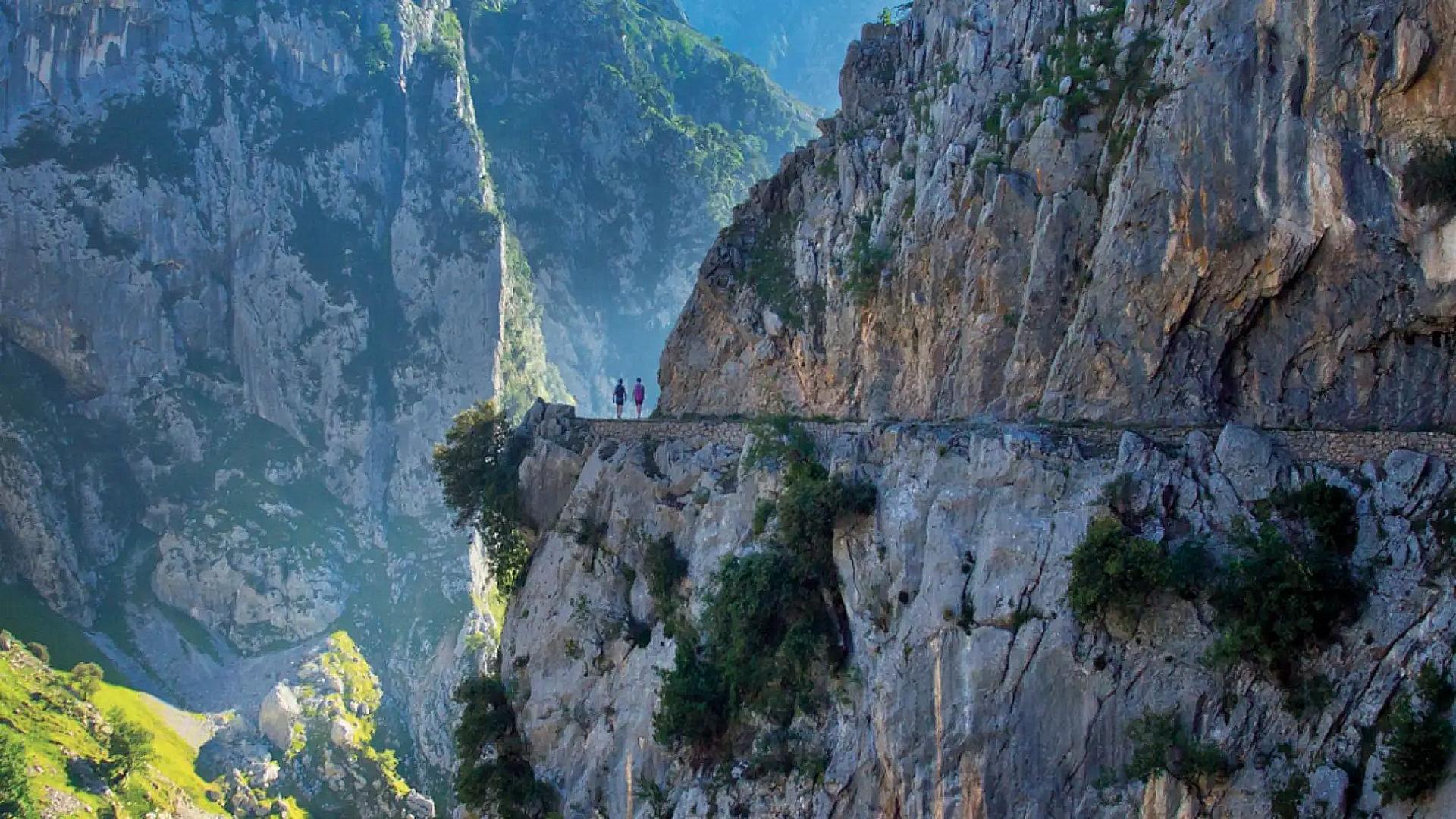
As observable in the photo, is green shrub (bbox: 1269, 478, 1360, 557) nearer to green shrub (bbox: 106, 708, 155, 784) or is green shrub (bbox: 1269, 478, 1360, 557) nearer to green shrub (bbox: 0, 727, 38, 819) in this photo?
green shrub (bbox: 0, 727, 38, 819)

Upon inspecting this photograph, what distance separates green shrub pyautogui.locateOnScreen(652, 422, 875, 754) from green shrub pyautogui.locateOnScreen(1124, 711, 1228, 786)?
8.20 meters

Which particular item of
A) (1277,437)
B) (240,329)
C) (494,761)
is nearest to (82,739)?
(240,329)

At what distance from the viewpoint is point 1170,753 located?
24.9 metres

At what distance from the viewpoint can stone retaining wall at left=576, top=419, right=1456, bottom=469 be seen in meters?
25.1

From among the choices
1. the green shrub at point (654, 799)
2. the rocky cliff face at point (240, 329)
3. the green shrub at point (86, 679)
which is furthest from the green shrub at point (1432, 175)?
the green shrub at point (86, 679)

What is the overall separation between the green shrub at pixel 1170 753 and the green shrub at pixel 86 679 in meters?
83.0

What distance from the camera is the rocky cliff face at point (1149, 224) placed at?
28.6 meters

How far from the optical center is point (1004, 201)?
3681 centimetres

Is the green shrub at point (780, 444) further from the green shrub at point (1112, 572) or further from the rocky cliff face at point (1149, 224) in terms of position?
the green shrub at point (1112, 572)

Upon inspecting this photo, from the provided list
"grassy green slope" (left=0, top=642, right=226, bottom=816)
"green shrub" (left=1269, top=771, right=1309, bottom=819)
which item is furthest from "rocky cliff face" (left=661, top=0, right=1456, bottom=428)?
"grassy green slope" (left=0, top=642, right=226, bottom=816)

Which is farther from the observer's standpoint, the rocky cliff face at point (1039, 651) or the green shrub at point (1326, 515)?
the green shrub at point (1326, 515)

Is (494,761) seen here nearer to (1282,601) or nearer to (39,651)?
(1282,601)

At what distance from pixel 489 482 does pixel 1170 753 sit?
27798mm

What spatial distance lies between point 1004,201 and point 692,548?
13.8 meters
